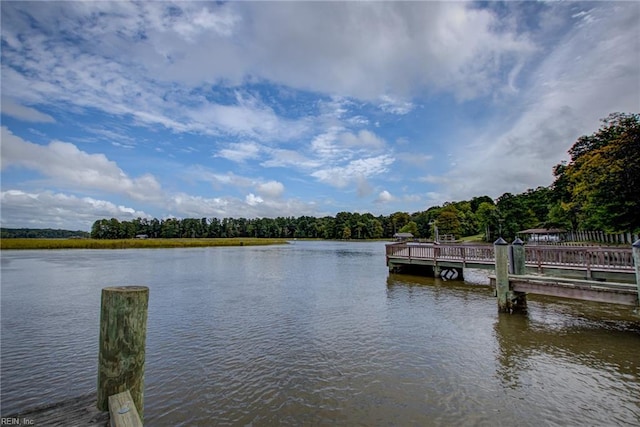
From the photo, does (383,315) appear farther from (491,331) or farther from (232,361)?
(232,361)

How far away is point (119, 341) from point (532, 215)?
68.6 meters

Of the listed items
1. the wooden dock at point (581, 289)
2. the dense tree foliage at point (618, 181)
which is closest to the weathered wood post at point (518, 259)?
the wooden dock at point (581, 289)

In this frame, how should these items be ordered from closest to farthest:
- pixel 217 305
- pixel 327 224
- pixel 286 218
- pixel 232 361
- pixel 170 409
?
pixel 170 409 → pixel 232 361 → pixel 217 305 → pixel 327 224 → pixel 286 218

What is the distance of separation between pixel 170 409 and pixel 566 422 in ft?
19.8

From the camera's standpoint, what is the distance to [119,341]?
10.3 feet

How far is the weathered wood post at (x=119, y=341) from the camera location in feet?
10.2

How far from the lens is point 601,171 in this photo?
864 inches

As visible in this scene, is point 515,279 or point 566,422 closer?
point 566,422

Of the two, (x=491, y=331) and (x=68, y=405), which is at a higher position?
(x=68, y=405)

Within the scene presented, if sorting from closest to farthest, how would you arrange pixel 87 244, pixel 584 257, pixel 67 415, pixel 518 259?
1. pixel 67 415
2. pixel 518 259
3. pixel 584 257
4. pixel 87 244

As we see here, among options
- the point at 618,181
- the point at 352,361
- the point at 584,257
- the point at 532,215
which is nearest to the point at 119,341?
the point at 352,361

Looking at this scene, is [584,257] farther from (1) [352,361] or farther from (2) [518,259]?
(1) [352,361]

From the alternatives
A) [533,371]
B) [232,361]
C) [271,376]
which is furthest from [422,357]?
[232,361]

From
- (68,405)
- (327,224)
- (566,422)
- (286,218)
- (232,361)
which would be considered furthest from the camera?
(286,218)
